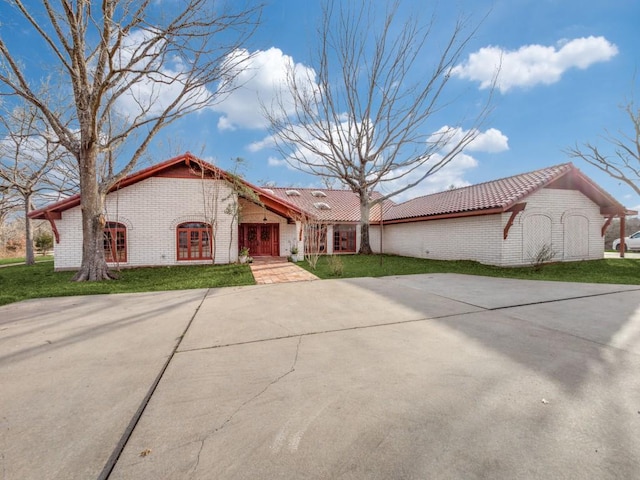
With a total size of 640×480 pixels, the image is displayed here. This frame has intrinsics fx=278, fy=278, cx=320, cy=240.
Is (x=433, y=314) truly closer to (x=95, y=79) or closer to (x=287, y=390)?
(x=287, y=390)

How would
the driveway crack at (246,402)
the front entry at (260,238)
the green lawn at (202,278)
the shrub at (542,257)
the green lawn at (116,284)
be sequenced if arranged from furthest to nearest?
1. the front entry at (260,238)
2. the shrub at (542,257)
3. the green lawn at (202,278)
4. the green lawn at (116,284)
5. the driveway crack at (246,402)

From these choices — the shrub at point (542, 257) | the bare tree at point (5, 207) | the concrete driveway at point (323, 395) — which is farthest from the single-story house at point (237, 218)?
the concrete driveway at point (323, 395)

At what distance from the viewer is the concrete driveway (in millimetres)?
1659

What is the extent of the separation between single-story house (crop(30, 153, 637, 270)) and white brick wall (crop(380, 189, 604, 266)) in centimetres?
4

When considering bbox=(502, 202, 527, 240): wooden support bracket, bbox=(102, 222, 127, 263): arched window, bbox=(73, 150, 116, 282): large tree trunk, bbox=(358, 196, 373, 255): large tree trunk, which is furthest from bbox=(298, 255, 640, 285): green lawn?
bbox=(102, 222, 127, 263): arched window

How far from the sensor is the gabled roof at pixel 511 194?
1126 centimetres

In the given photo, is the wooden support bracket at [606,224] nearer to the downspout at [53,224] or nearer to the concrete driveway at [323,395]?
the concrete driveway at [323,395]

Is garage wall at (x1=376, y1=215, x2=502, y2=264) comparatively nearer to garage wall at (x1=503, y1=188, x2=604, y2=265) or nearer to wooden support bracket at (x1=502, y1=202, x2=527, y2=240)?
wooden support bracket at (x1=502, y1=202, x2=527, y2=240)

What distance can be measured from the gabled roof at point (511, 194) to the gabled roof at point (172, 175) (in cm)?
740

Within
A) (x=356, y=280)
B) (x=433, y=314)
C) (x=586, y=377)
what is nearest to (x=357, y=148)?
(x=356, y=280)

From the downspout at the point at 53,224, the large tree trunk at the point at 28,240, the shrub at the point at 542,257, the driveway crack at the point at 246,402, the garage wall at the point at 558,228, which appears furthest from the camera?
the large tree trunk at the point at 28,240

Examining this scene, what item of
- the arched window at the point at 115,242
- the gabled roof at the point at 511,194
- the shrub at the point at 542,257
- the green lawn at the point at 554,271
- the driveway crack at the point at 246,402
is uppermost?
the gabled roof at the point at 511,194

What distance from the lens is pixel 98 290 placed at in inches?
277

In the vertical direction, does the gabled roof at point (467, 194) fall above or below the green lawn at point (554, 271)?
above
